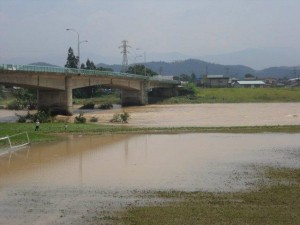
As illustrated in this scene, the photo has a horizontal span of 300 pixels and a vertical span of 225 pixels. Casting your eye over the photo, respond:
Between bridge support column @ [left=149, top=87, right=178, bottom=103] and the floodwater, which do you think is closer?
the floodwater

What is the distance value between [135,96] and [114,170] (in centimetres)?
Result: 8096

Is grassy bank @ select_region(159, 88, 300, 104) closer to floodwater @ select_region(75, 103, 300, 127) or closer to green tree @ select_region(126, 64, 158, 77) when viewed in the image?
floodwater @ select_region(75, 103, 300, 127)

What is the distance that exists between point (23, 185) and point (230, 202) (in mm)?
8296

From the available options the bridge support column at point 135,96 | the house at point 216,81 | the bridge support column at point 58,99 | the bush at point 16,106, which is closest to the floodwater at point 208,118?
the bridge support column at point 58,99

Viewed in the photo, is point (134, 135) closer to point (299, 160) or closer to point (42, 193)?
point (299, 160)

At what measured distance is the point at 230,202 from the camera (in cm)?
1497

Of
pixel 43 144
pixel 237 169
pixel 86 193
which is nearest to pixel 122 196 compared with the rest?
pixel 86 193

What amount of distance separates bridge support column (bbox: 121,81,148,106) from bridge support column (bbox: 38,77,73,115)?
38356 mm

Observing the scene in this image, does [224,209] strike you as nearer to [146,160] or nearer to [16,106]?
[146,160]

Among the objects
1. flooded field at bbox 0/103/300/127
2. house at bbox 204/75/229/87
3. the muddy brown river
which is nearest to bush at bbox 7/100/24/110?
flooded field at bbox 0/103/300/127

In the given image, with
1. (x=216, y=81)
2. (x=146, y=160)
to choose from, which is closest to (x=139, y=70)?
(x=216, y=81)

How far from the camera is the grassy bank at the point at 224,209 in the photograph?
1277 cm

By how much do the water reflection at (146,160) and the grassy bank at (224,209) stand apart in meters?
1.65

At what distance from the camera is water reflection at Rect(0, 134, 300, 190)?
62.5 ft
